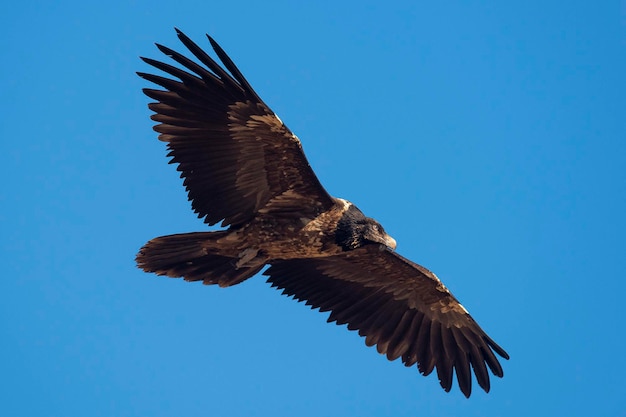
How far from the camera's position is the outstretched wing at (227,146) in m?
7.92

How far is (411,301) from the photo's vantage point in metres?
9.69

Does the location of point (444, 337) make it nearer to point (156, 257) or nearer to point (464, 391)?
point (464, 391)

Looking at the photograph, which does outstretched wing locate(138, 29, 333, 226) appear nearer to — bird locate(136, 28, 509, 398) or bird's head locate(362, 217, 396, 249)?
bird locate(136, 28, 509, 398)

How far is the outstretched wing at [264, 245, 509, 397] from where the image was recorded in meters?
9.41

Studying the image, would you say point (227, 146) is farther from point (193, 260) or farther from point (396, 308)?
point (396, 308)

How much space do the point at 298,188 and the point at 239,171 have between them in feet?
1.87

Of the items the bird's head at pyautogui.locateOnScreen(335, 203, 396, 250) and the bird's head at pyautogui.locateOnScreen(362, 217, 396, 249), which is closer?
the bird's head at pyautogui.locateOnScreen(335, 203, 396, 250)

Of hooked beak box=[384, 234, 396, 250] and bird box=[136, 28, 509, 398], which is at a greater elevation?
hooked beak box=[384, 234, 396, 250]

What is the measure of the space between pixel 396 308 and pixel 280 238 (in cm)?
173

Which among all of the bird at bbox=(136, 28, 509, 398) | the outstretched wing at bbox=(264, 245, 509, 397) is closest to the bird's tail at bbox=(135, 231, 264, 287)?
the bird at bbox=(136, 28, 509, 398)

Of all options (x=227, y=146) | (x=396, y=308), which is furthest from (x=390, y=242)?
(x=227, y=146)

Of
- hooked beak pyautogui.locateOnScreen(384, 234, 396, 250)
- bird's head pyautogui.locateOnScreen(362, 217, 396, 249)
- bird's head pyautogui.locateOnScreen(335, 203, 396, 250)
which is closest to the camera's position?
bird's head pyautogui.locateOnScreen(335, 203, 396, 250)

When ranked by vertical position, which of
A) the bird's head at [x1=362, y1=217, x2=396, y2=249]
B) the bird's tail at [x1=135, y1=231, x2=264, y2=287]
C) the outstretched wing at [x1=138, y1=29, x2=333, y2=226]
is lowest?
the bird's tail at [x1=135, y1=231, x2=264, y2=287]

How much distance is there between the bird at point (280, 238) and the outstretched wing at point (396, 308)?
0.4 inches
